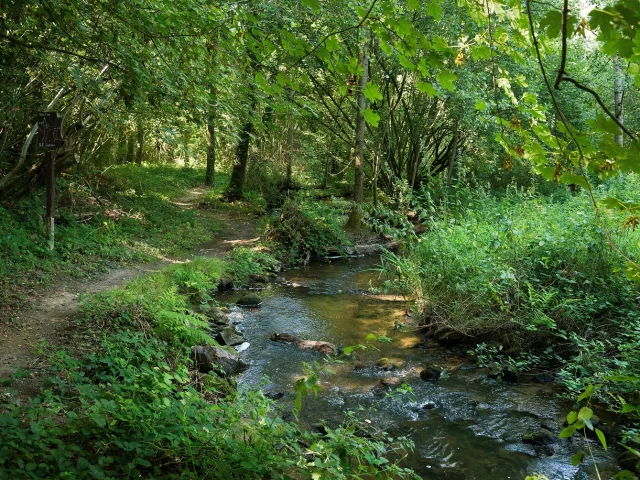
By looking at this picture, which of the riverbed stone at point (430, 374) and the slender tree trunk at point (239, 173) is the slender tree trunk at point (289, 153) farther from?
the riverbed stone at point (430, 374)

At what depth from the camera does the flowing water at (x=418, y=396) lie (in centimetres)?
474

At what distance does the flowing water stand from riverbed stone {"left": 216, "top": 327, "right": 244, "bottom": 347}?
22cm

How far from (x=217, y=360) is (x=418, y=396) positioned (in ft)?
8.77

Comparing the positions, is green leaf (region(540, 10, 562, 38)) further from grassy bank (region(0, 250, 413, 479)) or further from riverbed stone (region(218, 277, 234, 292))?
riverbed stone (region(218, 277, 234, 292))

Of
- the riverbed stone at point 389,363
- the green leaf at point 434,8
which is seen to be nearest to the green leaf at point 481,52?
the green leaf at point 434,8

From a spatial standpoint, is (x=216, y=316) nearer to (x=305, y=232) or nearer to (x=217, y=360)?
(x=217, y=360)

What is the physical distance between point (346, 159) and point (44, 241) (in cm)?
1581

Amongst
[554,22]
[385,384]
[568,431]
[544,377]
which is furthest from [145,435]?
[544,377]

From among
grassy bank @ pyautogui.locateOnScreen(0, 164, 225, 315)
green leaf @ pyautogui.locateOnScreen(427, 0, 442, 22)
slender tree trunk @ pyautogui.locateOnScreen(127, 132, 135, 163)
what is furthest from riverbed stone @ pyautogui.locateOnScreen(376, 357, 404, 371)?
slender tree trunk @ pyautogui.locateOnScreen(127, 132, 135, 163)

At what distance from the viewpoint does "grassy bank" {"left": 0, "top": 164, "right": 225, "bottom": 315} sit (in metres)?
7.62

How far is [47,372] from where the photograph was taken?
4617 mm

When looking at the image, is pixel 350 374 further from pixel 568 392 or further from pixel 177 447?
pixel 177 447

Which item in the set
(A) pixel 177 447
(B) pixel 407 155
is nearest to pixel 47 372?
(A) pixel 177 447

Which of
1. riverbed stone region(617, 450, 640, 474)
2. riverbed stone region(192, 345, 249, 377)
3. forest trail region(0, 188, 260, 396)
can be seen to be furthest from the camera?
riverbed stone region(192, 345, 249, 377)
